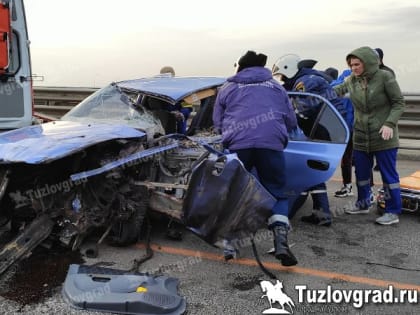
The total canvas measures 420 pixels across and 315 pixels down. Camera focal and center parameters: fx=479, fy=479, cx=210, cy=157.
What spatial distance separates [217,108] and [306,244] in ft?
4.88

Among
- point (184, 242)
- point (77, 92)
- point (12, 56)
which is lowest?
point (184, 242)

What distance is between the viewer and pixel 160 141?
4363 mm

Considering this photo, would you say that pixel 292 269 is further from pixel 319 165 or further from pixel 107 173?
pixel 107 173

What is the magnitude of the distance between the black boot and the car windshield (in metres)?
1.53

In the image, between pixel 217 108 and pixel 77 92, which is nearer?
pixel 217 108

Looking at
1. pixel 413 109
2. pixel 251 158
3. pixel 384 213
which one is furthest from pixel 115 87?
pixel 413 109

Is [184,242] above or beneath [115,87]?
beneath

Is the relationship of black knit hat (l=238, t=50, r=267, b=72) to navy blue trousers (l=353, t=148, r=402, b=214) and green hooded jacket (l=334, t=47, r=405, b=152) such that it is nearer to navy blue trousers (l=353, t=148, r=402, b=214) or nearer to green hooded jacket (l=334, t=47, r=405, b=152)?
green hooded jacket (l=334, t=47, r=405, b=152)

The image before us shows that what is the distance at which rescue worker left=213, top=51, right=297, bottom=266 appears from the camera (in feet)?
12.4

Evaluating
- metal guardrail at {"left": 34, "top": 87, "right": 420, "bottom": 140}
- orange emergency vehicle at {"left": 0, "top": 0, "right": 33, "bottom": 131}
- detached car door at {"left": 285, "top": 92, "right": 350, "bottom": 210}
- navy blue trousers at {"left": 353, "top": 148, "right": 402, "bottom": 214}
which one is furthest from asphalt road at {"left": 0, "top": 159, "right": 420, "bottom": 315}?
metal guardrail at {"left": 34, "top": 87, "right": 420, "bottom": 140}

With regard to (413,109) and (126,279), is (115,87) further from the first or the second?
(413,109)

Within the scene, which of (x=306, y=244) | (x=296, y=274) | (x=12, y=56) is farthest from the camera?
(x=12, y=56)

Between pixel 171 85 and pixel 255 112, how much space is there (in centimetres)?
140

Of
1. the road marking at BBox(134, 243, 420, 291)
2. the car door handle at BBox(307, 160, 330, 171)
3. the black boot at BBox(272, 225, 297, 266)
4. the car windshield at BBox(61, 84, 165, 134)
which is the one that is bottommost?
the road marking at BBox(134, 243, 420, 291)
